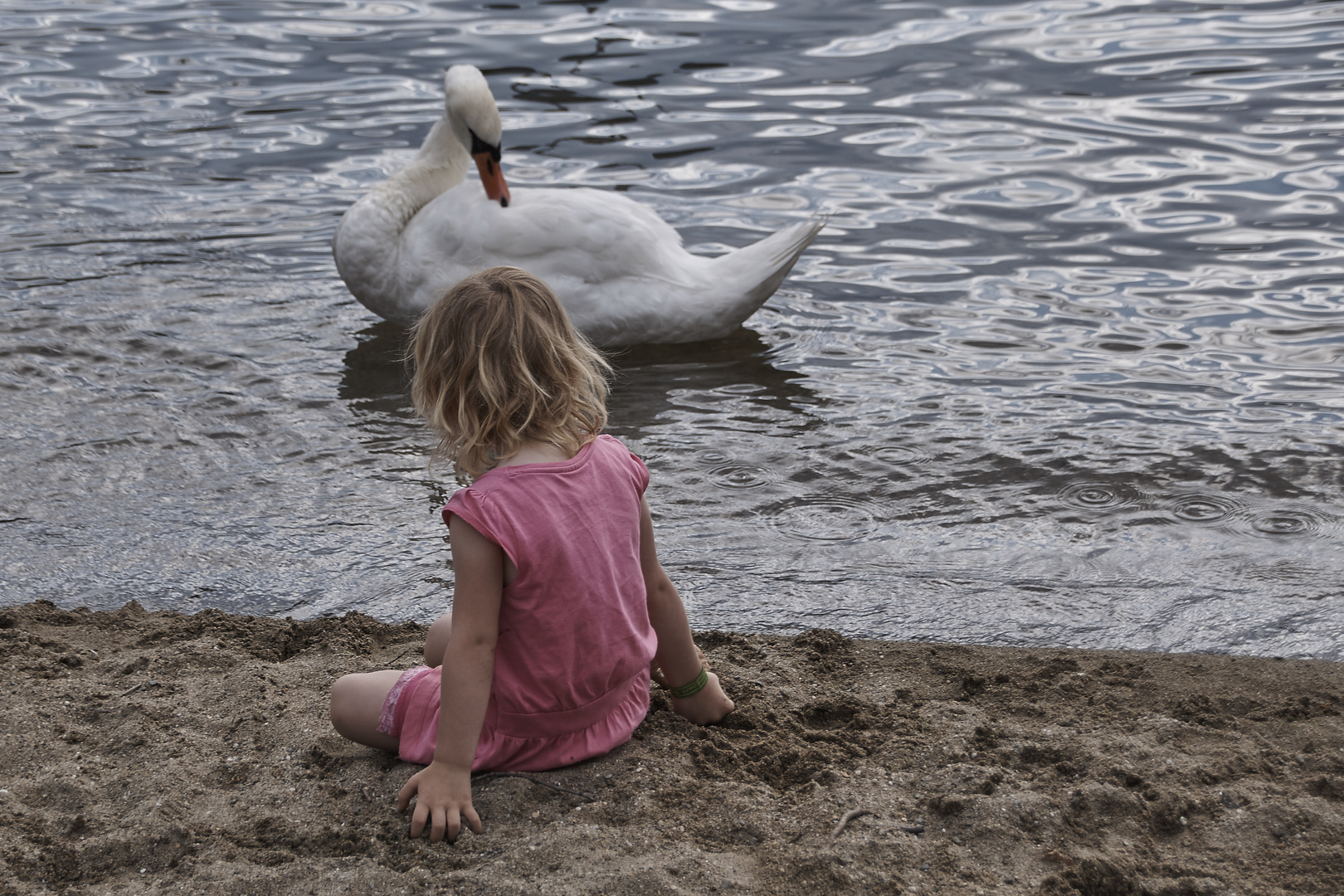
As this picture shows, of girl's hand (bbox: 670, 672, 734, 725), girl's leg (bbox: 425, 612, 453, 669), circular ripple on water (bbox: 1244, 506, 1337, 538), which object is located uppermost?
girl's leg (bbox: 425, 612, 453, 669)

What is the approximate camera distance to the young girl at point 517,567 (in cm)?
254

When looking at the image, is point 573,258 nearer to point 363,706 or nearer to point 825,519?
point 825,519

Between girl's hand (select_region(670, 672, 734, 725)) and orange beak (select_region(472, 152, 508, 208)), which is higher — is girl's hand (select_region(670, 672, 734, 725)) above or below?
below

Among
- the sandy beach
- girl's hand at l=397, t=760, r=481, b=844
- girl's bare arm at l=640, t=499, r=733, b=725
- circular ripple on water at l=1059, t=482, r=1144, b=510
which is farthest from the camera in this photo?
circular ripple on water at l=1059, t=482, r=1144, b=510

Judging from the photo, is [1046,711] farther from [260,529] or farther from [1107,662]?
[260,529]

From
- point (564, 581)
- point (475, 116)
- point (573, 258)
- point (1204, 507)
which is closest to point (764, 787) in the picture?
point (564, 581)

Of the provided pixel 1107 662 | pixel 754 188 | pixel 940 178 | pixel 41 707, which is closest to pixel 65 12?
pixel 754 188

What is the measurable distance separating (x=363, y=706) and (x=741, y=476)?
8.05ft

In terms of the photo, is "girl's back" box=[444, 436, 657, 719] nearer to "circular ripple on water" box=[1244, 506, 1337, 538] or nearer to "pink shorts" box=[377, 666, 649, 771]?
"pink shorts" box=[377, 666, 649, 771]

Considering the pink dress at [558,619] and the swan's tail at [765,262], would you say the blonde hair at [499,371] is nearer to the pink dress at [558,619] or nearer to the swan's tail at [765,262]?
the pink dress at [558,619]

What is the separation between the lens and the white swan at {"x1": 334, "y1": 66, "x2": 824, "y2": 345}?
20.8 ft

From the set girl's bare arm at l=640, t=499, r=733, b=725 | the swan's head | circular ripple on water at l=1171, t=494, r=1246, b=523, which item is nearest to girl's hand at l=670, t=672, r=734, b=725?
girl's bare arm at l=640, t=499, r=733, b=725

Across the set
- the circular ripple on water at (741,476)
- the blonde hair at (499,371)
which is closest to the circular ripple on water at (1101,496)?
the circular ripple on water at (741,476)

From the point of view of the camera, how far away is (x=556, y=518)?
2.57 m
